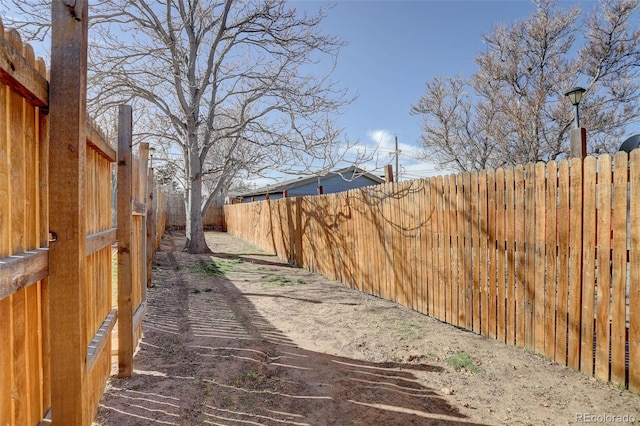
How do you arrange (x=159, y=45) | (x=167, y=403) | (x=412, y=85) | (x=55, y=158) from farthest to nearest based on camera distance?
(x=412, y=85), (x=159, y=45), (x=167, y=403), (x=55, y=158)

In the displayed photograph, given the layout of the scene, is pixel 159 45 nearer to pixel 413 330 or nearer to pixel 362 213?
pixel 362 213

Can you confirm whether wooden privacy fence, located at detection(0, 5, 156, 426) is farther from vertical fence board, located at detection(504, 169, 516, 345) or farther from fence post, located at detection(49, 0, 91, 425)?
vertical fence board, located at detection(504, 169, 516, 345)

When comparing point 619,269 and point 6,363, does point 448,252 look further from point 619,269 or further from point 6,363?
point 6,363

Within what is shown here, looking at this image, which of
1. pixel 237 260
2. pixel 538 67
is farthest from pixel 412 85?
pixel 237 260

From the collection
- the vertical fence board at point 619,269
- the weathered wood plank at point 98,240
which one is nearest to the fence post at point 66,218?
the weathered wood plank at point 98,240

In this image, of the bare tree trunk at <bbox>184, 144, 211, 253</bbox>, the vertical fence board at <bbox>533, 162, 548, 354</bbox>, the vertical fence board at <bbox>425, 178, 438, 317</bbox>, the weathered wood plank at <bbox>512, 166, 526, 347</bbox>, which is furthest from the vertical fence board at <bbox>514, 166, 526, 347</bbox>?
the bare tree trunk at <bbox>184, 144, 211, 253</bbox>

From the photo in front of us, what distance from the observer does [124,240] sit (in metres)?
2.72

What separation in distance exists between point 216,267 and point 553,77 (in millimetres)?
13271

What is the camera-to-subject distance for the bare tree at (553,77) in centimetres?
1121

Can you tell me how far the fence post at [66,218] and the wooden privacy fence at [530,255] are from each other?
358cm

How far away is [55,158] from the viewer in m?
1.33

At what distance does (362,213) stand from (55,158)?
5337 millimetres

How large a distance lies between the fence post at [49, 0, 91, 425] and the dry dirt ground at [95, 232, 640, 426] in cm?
111

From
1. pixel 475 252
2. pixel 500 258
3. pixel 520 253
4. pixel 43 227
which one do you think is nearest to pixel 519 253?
pixel 520 253
